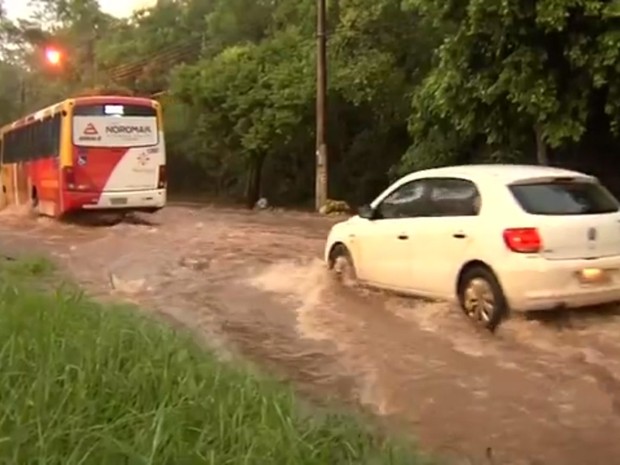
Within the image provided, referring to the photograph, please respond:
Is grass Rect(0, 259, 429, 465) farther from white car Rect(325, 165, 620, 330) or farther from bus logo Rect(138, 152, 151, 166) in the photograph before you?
bus logo Rect(138, 152, 151, 166)

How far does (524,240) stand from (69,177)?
1284cm

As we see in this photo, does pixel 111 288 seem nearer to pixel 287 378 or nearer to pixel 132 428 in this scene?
pixel 287 378

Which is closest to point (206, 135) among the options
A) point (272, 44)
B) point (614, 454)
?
point (272, 44)

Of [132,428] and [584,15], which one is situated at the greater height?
[584,15]

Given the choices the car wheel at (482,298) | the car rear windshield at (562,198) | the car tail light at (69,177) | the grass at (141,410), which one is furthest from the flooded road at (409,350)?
the car tail light at (69,177)

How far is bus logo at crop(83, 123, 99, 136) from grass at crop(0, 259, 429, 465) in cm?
1342

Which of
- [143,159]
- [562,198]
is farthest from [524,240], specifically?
[143,159]

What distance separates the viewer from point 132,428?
399 cm

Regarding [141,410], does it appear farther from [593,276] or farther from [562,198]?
[562,198]

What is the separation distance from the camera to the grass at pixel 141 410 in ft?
12.2

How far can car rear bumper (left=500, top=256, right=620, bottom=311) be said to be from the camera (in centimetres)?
796

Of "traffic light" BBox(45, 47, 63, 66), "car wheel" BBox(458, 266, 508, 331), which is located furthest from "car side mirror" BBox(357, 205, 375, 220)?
"traffic light" BBox(45, 47, 63, 66)

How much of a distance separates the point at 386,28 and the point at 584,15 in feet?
44.4

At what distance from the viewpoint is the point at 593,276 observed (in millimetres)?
8102
